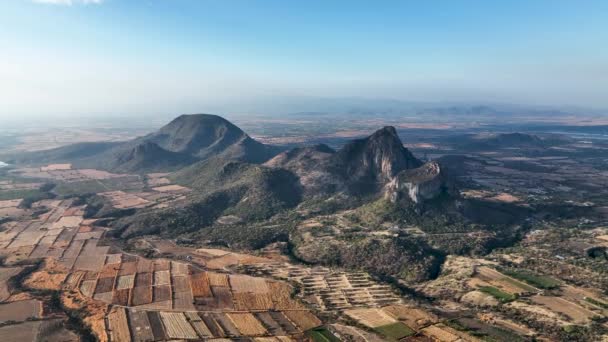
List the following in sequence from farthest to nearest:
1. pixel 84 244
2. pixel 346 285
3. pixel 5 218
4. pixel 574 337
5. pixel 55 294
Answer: pixel 5 218 → pixel 84 244 → pixel 346 285 → pixel 55 294 → pixel 574 337

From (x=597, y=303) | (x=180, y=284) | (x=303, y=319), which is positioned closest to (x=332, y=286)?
(x=303, y=319)

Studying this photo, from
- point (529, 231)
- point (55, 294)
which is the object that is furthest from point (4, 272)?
point (529, 231)

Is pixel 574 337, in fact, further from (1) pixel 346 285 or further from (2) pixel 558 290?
(1) pixel 346 285

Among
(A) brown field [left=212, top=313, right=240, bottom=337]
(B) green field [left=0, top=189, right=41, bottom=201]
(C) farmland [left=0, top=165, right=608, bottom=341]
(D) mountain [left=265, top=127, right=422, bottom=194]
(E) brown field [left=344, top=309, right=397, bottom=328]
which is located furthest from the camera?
(B) green field [left=0, top=189, right=41, bottom=201]

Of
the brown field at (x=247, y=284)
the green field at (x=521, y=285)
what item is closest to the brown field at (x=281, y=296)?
the brown field at (x=247, y=284)

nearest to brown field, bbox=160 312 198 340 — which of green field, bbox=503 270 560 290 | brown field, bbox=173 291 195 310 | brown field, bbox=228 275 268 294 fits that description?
brown field, bbox=173 291 195 310

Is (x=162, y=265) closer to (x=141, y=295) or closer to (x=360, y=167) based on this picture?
(x=141, y=295)

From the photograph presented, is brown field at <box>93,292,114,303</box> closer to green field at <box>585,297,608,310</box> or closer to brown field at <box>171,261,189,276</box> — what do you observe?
brown field at <box>171,261,189,276</box>
